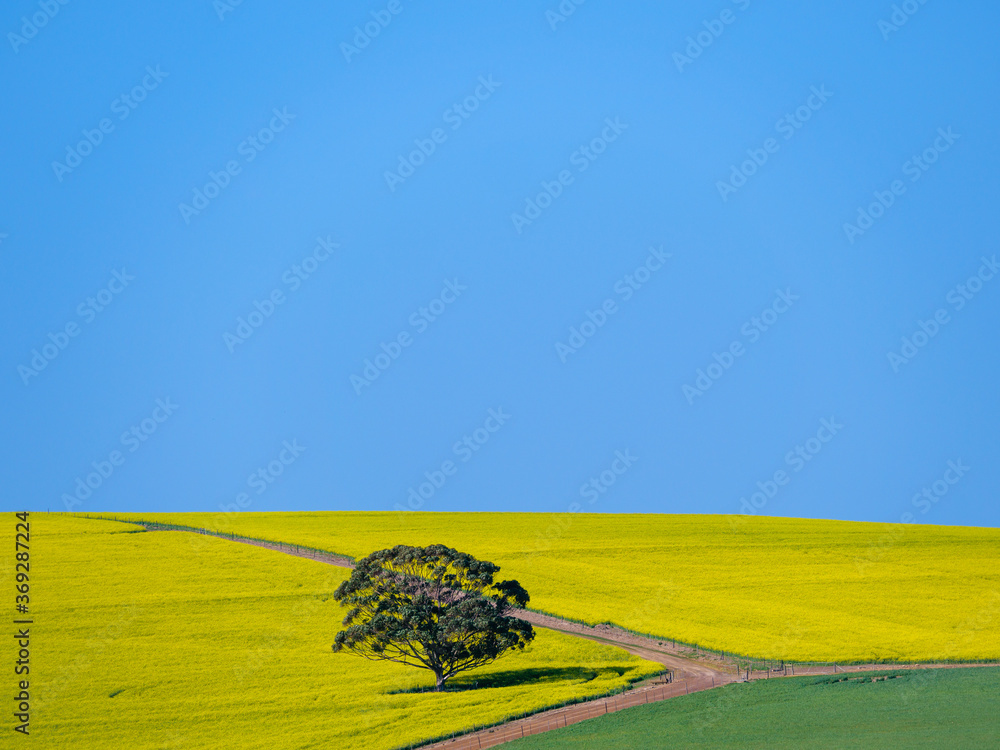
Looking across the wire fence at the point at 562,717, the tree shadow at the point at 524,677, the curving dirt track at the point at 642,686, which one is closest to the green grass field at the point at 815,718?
the wire fence at the point at 562,717

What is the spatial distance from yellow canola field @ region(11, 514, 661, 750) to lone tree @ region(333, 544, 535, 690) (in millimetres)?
1503

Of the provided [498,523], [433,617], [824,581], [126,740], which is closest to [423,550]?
[433,617]

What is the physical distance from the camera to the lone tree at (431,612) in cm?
6006

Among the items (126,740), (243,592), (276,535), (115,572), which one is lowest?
(126,740)

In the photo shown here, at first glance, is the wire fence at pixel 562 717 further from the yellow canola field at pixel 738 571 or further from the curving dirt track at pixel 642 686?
the yellow canola field at pixel 738 571

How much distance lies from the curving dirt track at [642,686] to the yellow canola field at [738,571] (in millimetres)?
1268

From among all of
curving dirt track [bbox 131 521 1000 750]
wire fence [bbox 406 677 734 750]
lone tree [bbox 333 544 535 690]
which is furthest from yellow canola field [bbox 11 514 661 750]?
lone tree [bbox 333 544 535 690]

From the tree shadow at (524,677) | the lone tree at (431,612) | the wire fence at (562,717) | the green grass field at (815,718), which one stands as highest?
the lone tree at (431,612)

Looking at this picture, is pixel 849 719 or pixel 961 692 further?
pixel 961 692

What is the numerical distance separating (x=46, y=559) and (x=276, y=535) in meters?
22.7

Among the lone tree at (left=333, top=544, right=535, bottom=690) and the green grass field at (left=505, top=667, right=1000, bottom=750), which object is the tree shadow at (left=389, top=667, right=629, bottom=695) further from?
the green grass field at (left=505, top=667, right=1000, bottom=750)

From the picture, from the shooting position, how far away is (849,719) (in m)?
46.0

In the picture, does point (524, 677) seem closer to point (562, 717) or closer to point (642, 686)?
point (642, 686)

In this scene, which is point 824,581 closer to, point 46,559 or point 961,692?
point 961,692
